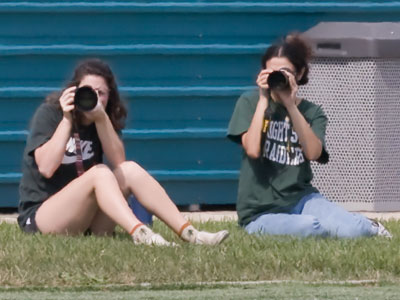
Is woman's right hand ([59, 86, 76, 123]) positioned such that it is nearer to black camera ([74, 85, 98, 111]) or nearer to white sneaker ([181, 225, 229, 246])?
black camera ([74, 85, 98, 111])

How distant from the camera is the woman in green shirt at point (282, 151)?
6711 mm

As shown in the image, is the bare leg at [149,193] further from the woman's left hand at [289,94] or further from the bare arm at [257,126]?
the woman's left hand at [289,94]

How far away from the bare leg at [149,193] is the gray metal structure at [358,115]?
1.90 metres

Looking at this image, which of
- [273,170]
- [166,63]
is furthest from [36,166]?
[166,63]

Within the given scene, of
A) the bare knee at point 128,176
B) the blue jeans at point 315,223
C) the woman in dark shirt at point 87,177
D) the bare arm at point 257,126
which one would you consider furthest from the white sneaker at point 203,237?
the bare arm at point 257,126

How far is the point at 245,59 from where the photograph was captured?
8.28 metres

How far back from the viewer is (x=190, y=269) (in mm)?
5609

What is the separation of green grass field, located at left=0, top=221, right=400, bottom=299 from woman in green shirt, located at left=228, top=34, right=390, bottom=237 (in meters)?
0.54

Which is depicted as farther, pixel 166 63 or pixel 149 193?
pixel 166 63

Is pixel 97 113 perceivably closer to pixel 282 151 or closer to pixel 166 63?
pixel 282 151

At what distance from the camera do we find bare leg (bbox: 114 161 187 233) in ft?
20.9

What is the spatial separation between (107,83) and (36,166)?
53cm

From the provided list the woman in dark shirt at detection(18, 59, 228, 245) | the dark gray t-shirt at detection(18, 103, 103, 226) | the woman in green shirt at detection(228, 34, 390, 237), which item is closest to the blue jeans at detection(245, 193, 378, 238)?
the woman in green shirt at detection(228, 34, 390, 237)

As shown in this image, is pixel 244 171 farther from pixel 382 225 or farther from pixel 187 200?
pixel 187 200
